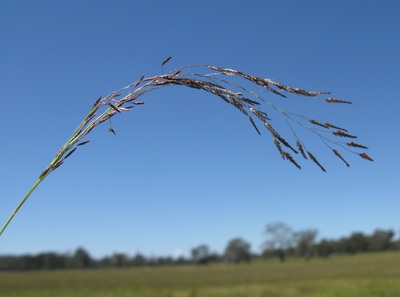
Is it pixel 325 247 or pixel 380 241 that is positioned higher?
pixel 380 241

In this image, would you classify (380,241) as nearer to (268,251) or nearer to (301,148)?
(268,251)

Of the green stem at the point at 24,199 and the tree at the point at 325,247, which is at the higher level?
the green stem at the point at 24,199

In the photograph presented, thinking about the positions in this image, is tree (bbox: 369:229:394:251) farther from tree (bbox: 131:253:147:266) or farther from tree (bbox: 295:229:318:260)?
tree (bbox: 131:253:147:266)

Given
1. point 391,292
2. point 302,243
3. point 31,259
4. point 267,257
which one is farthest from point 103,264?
point 391,292

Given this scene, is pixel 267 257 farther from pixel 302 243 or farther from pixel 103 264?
pixel 103 264

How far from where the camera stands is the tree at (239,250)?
500 ft

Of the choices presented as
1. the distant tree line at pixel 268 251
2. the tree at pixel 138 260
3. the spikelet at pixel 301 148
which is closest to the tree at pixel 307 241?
the distant tree line at pixel 268 251

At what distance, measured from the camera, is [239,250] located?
153000mm

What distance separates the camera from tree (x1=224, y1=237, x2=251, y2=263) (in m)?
152

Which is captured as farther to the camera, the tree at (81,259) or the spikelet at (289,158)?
the tree at (81,259)

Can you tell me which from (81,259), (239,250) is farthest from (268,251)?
(81,259)

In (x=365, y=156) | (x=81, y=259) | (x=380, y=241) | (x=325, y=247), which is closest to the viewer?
(x=365, y=156)

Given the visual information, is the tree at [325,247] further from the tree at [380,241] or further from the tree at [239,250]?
the tree at [239,250]

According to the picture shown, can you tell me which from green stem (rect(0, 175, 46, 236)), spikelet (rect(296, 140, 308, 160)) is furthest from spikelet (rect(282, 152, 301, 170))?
green stem (rect(0, 175, 46, 236))
